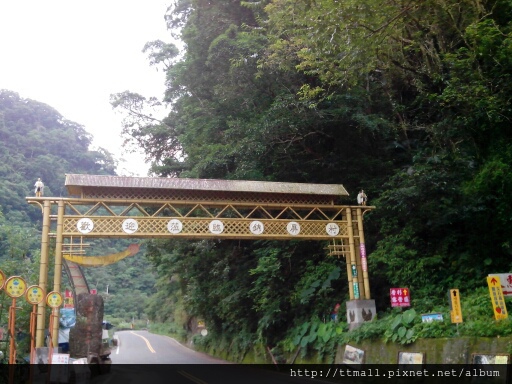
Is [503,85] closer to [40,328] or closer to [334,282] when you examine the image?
[334,282]

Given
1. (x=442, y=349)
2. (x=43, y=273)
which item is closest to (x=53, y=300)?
(x=43, y=273)

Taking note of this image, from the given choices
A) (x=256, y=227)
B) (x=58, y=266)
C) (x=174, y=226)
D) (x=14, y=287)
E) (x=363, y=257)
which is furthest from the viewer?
(x=363, y=257)

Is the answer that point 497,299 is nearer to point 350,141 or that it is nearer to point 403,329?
point 403,329

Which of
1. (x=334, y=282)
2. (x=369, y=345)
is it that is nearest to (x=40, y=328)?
(x=369, y=345)

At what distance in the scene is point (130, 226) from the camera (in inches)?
472

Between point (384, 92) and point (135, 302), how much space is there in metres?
46.9

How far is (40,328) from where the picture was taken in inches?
425

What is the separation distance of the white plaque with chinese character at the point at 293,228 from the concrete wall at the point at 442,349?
3.37m

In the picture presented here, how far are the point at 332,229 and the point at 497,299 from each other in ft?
17.2

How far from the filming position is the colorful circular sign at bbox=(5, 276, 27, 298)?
8.09 m

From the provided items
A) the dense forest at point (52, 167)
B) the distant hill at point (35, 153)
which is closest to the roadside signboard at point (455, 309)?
the dense forest at point (52, 167)

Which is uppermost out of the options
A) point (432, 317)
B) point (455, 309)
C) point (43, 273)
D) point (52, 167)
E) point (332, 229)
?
point (52, 167)

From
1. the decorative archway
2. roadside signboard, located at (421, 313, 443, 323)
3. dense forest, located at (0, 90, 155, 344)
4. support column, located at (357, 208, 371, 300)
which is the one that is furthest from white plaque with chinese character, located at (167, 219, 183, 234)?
dense forest, located at (0, 90, 155, 344)

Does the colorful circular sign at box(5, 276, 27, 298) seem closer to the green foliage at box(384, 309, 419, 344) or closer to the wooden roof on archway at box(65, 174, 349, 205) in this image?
the wooden roof on archway at box(65, 174, 349, 205)
